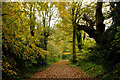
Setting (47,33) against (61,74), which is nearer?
(61,74)

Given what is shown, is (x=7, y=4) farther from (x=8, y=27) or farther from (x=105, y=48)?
(x=105, y=48)

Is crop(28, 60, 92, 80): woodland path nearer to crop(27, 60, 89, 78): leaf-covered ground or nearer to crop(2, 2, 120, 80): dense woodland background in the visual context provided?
crop(27, 60, 89, 78): leaf-covered ground

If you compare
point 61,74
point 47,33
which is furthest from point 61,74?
point 47,33

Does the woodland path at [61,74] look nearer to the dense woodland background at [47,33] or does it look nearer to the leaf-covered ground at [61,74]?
the leaf-covered ground at [61,74]

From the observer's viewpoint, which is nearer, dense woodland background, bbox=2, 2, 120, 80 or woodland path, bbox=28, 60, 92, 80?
dense woodland background, bbox=2, 2, 120, 80

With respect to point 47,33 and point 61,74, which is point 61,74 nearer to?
point 61,74

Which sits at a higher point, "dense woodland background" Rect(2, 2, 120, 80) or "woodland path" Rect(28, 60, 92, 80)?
"dense woodland background" Rect(2, 2, 120, 80)

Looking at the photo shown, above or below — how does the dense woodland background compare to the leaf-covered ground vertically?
above

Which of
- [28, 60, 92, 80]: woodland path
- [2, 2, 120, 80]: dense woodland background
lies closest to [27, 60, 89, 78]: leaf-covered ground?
[28, 60, 92, 80]: woodland path

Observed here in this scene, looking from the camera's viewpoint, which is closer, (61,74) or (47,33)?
(61,74)

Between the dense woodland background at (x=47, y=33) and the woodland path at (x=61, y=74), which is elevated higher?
the dense woodland background at (x=47, y=33)

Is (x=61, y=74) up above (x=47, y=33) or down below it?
below

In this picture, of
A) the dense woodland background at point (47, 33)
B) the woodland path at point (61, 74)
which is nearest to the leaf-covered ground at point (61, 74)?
the woodland path at point (61, 74)

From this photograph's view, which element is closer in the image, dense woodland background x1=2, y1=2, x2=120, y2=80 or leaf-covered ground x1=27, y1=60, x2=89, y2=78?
dense woodland background x1=2, y1=2, x2=120, y2=80
